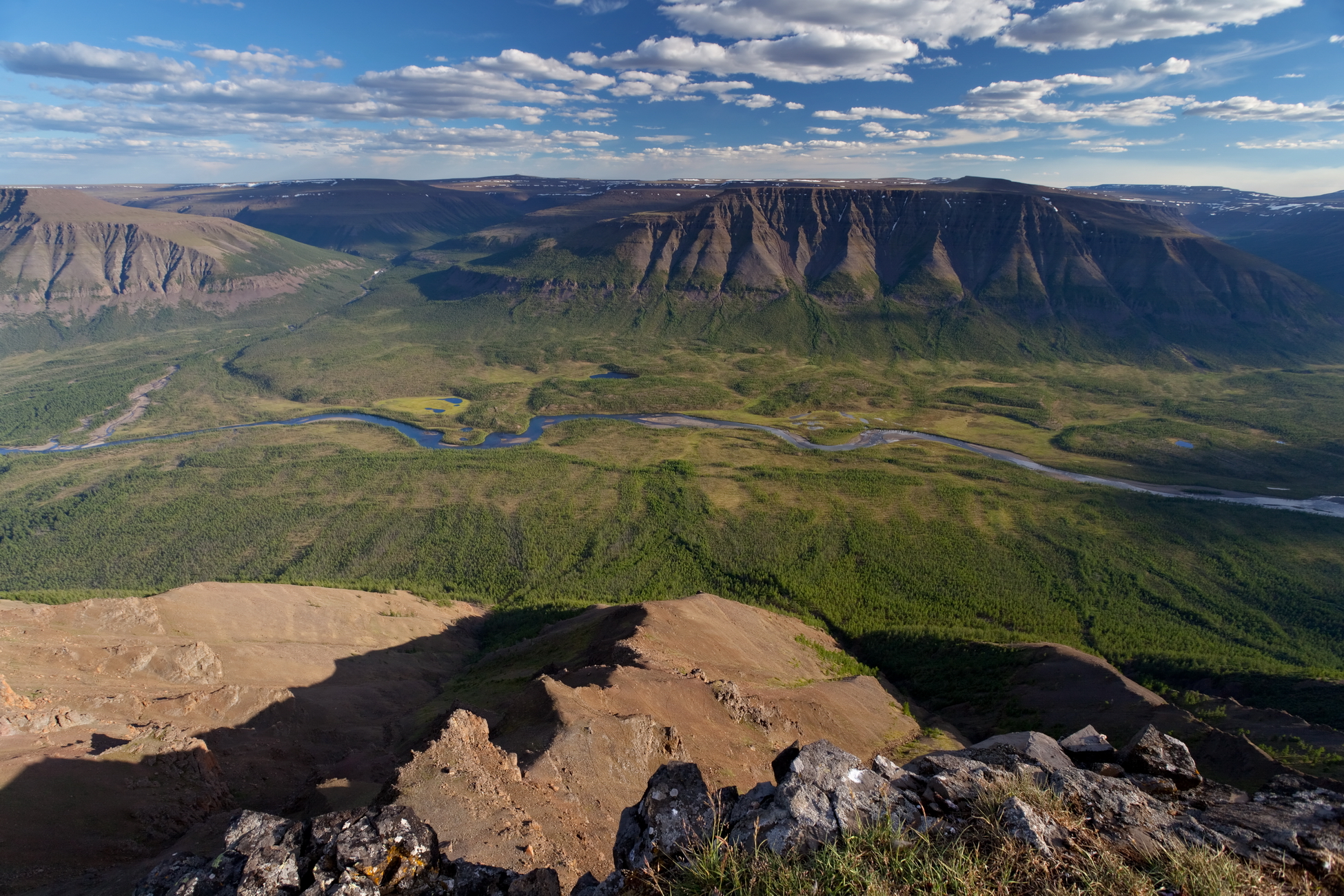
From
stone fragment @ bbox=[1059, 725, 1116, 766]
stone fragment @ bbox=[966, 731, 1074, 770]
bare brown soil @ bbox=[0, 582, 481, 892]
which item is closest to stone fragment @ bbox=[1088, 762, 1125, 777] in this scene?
stone fragment @ bbox=[1059, 725, 1116, 766]

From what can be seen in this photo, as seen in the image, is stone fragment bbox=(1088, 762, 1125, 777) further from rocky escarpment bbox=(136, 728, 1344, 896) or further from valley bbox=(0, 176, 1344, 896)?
valley bbox=(0, 176, 1344, 896)

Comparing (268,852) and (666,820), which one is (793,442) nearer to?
(666,820)

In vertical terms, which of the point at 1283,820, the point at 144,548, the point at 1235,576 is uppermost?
the point at 1283,820

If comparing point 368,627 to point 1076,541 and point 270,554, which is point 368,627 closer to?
point 270,554

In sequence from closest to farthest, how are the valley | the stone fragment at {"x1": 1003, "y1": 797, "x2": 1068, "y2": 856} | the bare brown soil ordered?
the stone fragment at {"x1": 1003, "y1": 797, "x2": 1068, "y2": 856}
the bare brown soil
the valley

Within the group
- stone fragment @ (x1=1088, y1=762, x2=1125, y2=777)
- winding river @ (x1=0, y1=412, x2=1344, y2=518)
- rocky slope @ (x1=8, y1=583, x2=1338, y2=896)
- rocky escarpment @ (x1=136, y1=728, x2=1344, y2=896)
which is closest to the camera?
rocky escarpment @ (x1=136, y1=728, x2=1344, y2=896)

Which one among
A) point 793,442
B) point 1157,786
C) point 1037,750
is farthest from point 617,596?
point 793,442

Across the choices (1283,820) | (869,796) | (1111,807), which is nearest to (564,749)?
(869,796)
